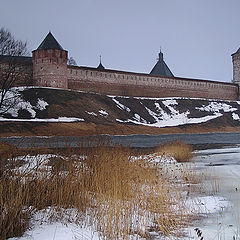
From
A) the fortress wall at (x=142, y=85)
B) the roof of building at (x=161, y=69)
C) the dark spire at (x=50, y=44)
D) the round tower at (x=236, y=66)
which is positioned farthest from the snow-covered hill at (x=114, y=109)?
the roof of building at (x=161, y=69)

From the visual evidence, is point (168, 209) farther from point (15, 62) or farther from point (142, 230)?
point (15, 62)

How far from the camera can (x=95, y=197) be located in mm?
4832

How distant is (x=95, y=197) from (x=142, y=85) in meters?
36.0

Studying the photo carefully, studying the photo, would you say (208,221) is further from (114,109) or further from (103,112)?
(114,109)

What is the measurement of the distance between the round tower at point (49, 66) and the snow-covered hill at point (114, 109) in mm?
1372

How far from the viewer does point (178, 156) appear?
10.6 metres

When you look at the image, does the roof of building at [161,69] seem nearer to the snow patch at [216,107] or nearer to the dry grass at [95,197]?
the snow patch at [216,107]

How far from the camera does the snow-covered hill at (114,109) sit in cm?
2805

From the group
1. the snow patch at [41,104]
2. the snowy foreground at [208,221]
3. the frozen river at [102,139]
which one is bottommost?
the snowy foreground at [208,221]

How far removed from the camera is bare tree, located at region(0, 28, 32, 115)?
88.2ft

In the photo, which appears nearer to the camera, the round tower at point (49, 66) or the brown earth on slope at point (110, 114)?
the brown earth on slope at point (110, 114)

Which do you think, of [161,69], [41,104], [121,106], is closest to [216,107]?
[161,69]

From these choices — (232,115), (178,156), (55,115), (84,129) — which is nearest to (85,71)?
(55,115)

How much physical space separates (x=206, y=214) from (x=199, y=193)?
121cm
